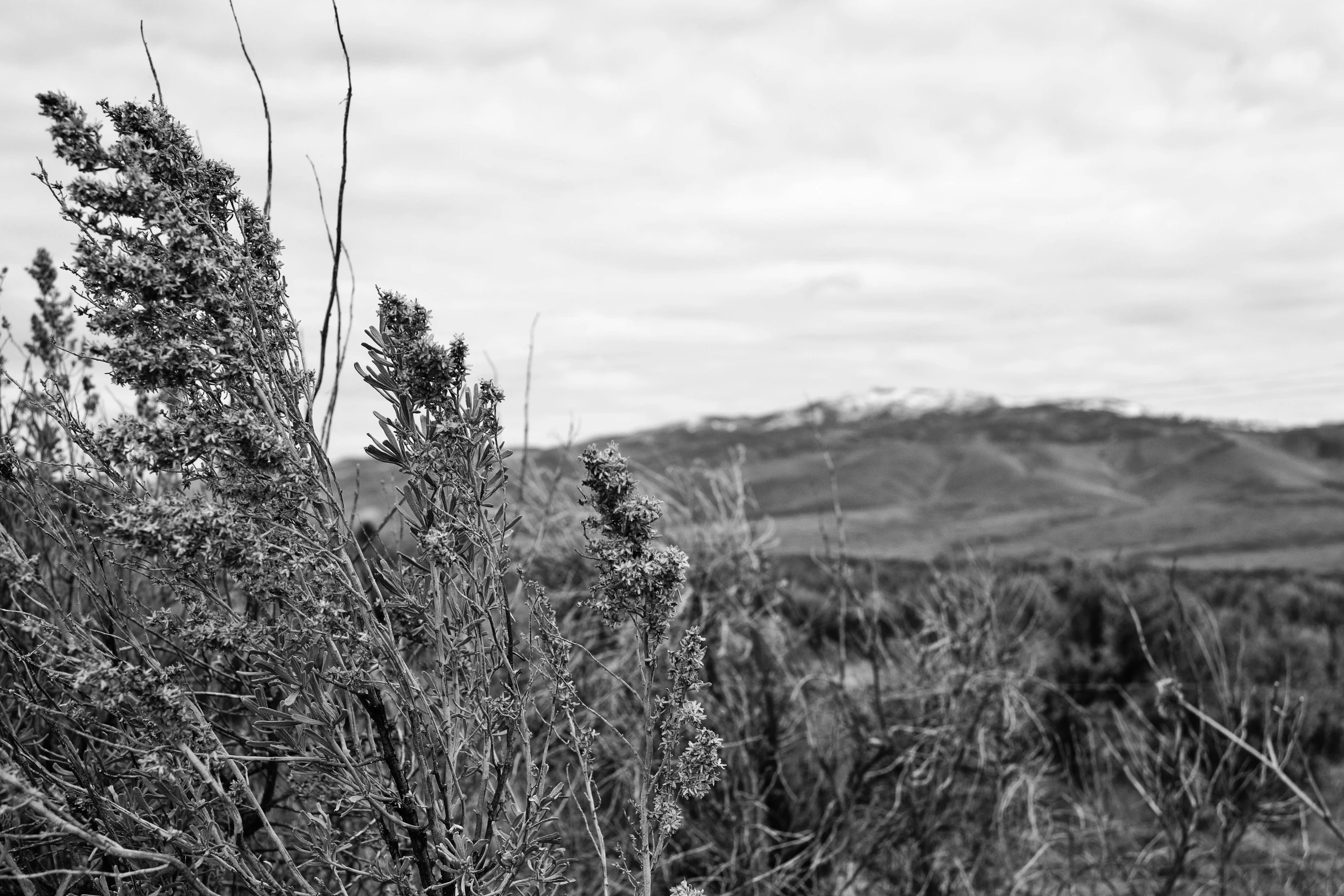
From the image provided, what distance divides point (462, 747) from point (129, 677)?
604 millimetres

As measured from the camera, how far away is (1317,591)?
54.7 ft

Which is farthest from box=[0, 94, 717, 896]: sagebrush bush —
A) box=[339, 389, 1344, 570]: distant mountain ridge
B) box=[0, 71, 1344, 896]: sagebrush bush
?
box=[339, 389, 1344, 570]: distant mountain ridge

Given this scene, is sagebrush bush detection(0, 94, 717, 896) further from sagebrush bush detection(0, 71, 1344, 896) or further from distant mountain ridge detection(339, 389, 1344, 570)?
distant mountain ridge detection(339, 389, 1344, 570)

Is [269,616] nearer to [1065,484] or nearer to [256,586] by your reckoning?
[256,586]

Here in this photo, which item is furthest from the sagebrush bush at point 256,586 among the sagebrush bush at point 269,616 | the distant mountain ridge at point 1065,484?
the distant mountain ridge at point 1065,484

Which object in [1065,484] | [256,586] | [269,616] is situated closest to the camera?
[256,586]

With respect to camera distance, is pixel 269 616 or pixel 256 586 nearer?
pixel 256 586

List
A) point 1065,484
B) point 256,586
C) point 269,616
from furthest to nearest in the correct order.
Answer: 1. point 1065,484
2. point 269,616
3. point 256,586

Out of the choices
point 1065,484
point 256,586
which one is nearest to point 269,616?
point 256,586

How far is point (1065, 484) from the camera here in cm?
5884

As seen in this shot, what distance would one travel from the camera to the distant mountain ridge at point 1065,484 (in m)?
36.6

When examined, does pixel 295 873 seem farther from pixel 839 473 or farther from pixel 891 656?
pixel 839 473

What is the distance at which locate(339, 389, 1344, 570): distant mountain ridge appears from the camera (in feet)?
120

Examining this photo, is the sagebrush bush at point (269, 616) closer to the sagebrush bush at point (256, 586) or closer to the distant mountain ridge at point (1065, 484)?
the sagebrush bush at point (256, 586)
